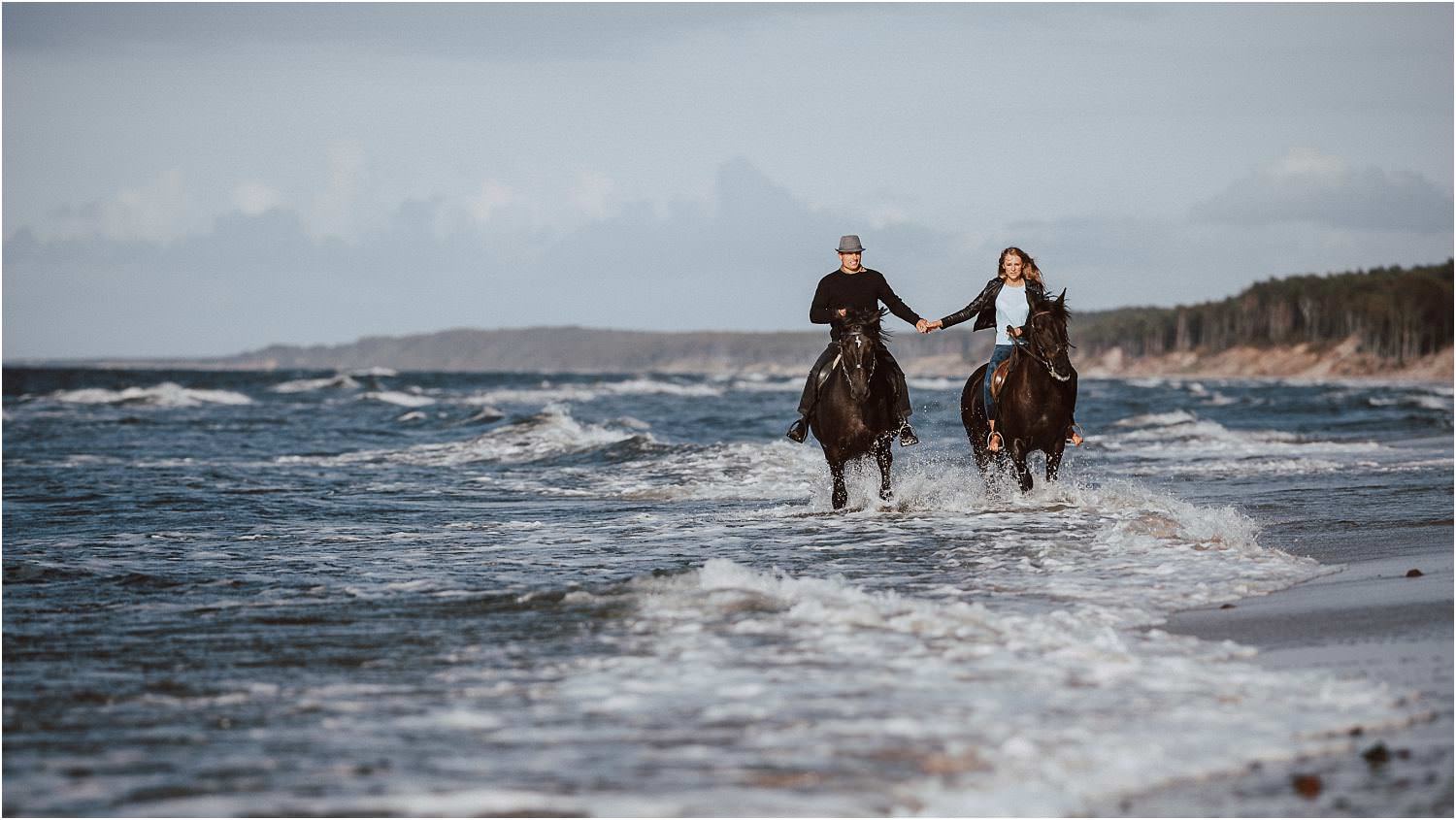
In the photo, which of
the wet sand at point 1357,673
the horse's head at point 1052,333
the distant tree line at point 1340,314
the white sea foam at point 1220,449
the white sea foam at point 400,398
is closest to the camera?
the wet sand at point 1357,673

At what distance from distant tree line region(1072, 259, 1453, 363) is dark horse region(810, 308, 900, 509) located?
136m

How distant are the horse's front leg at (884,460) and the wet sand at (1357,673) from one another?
17.5ft

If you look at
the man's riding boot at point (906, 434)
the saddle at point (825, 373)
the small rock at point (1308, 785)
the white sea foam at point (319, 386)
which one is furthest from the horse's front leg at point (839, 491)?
the white sea foam at point (319, 386)

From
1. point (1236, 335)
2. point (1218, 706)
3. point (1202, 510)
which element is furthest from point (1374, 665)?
point (1236, 335)

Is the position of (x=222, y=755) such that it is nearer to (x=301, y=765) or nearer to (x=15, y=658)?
(x=301, y=765)

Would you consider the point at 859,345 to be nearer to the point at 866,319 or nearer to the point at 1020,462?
the point at 866,319

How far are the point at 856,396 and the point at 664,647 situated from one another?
716 centimetres

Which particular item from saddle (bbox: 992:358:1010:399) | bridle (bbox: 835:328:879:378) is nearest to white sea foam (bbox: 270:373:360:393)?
bridle (bbox: 835:328:879:378)

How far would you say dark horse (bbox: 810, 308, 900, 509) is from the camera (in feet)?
47.0

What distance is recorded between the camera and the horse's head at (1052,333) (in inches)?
535

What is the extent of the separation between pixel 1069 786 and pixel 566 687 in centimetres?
253

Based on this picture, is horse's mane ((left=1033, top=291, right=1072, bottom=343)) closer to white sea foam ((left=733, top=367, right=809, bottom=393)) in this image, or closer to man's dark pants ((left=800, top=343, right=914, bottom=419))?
man's dark pants ((left=800, top=343, right=914, bottom=419))

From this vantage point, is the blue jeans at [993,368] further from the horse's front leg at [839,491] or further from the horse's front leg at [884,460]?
the horse's front leg at [839,491]

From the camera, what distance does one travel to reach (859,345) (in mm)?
14281
